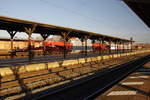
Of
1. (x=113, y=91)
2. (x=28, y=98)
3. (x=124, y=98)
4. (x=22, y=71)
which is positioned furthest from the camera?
(x=22, y=71)

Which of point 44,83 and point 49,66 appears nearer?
point 44,83

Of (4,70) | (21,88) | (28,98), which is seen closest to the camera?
(28,98)

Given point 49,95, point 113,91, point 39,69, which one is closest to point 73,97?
point 49,95

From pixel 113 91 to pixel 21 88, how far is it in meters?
5.07

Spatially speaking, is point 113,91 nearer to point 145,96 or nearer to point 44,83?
point 145,96

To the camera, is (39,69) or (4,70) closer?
(4,70)

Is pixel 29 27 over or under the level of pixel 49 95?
over

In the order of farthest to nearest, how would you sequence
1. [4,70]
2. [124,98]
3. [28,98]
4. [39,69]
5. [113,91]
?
1. [39,69]
2. [4,70]
3. [113,91]
4. [28,98]
5. [124,98]

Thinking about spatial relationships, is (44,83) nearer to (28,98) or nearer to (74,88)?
(74,88)

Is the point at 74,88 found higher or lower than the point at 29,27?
lower

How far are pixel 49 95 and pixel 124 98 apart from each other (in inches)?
144

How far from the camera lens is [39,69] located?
18969mm

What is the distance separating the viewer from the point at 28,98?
8.06 m

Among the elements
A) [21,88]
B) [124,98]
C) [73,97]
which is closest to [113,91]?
[124,98]
